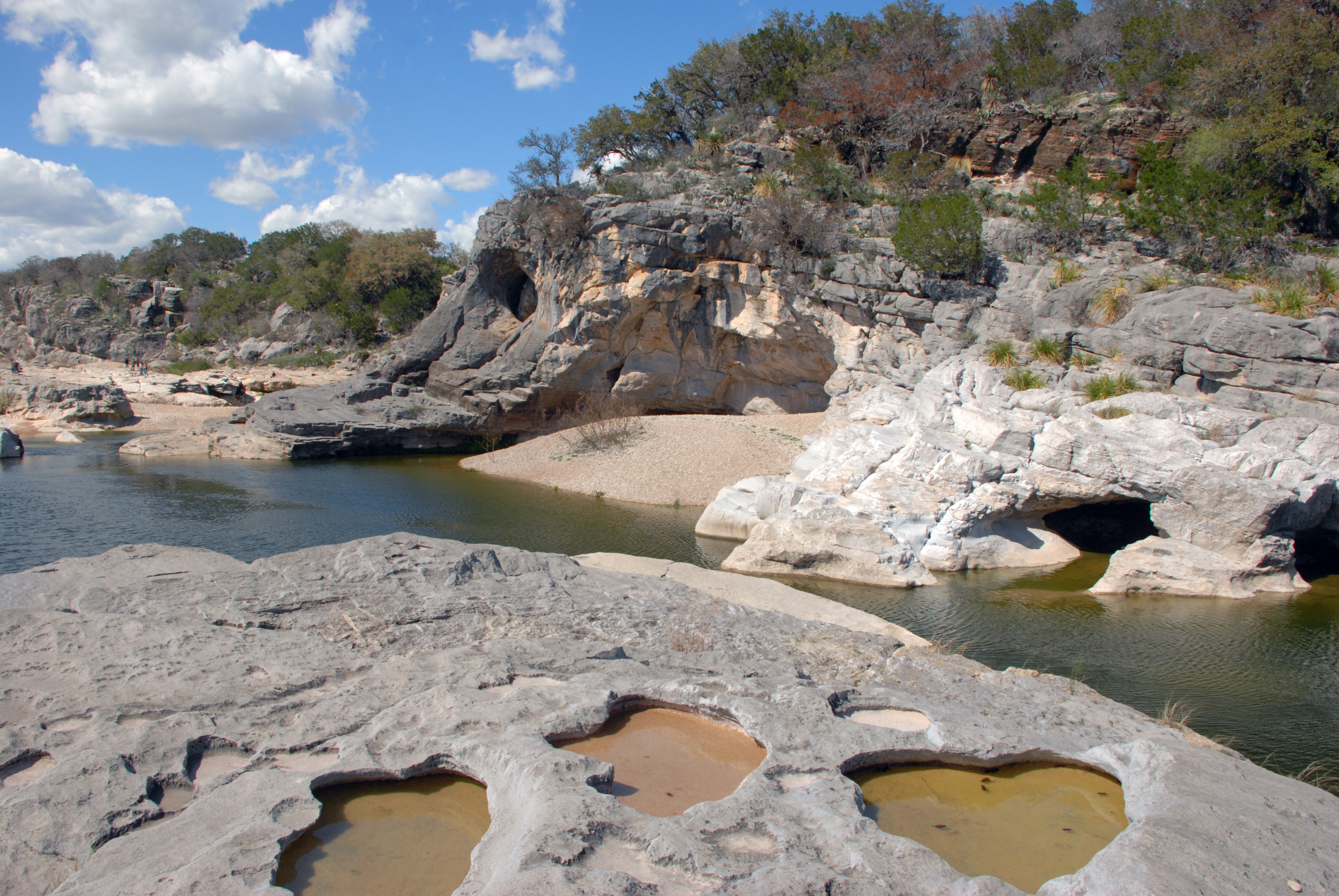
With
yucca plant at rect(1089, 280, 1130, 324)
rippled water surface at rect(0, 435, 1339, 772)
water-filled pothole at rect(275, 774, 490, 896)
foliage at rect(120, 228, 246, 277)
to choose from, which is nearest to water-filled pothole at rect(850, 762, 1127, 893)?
water-filled pothole at rect(275, 774, 490, 896)

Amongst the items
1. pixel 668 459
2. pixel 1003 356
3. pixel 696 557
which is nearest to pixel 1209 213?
pixel 1003 356

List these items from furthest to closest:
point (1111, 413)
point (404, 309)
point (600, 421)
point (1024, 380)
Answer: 1. point (404, 309)
2. point (600, 421)
3. point (1024, 380)
4. point (1111, 413)

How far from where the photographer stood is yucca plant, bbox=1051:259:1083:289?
59.7 feet

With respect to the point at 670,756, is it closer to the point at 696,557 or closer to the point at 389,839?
the point at 389,839

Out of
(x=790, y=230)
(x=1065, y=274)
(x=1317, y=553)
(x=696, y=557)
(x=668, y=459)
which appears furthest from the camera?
(x=790, y=230)

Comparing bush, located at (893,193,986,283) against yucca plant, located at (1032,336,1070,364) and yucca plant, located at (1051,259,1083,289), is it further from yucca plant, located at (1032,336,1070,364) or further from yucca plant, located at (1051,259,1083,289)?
yucca plant, located at (1032,336,1070,364)

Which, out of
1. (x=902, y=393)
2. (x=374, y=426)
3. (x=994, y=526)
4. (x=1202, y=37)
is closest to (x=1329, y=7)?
(x=1202, y=37)

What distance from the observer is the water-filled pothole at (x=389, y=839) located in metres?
3.50

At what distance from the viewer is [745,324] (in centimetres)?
2598

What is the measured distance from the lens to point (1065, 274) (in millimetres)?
18219

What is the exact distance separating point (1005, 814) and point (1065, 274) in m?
17.0

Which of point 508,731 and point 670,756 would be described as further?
point 670,756

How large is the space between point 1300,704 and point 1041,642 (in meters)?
2.59

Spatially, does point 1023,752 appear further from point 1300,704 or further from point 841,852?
point 1300,704
